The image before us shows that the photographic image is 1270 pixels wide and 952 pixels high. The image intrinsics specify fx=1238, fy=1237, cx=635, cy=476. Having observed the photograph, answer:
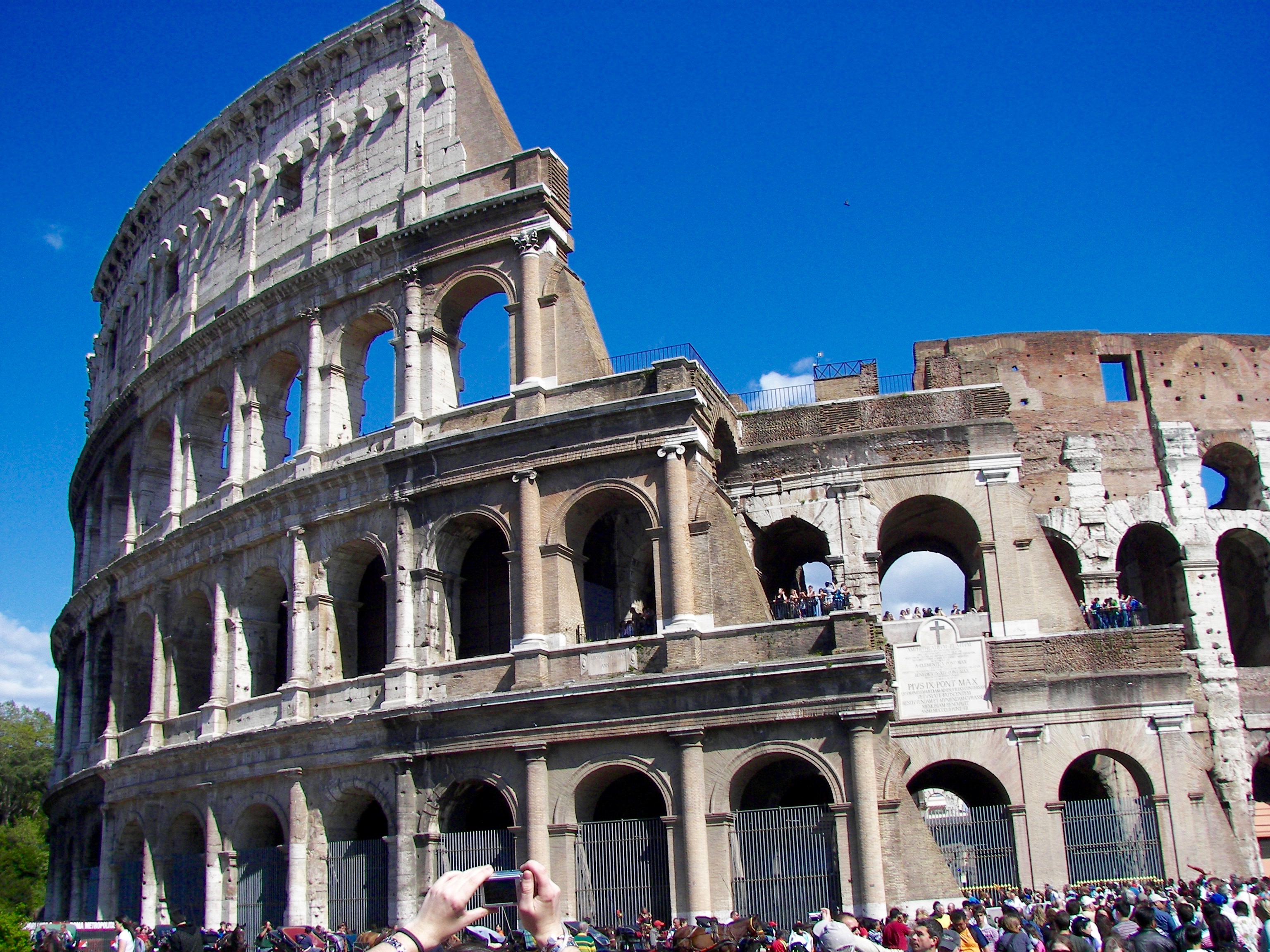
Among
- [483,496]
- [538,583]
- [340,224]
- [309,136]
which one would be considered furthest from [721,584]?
[309,136]

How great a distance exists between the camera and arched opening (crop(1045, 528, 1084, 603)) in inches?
899

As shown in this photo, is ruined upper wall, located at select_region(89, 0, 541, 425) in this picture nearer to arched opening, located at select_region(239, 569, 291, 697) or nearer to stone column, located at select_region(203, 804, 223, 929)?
arched opening, located at select_region(239, 569, 291, 697)

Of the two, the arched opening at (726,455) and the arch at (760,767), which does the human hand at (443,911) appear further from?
the arched opening at (726,455)

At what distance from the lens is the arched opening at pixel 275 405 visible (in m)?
24.6

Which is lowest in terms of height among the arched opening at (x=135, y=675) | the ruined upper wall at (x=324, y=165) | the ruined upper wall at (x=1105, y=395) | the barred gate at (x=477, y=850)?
the barred gate at (x=477, y=850)

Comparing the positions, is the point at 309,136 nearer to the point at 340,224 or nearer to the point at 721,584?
the point at 340,224

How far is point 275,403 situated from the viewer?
24984 millimetres

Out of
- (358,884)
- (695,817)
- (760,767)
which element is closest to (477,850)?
(358,884)

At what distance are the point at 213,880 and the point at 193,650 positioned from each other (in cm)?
542

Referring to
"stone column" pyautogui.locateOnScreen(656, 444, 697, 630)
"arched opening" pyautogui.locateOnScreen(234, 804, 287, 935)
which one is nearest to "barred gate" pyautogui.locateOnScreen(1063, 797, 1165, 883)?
"stone column" pyautogui.locateOnScreen(656, 444, 697, 630)

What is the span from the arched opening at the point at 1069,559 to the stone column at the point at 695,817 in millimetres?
8544

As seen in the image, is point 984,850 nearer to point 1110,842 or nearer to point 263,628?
point 1110,842

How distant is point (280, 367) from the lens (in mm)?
24953

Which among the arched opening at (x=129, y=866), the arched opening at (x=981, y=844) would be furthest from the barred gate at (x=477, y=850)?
the arched opening at (x=129, y=866)
